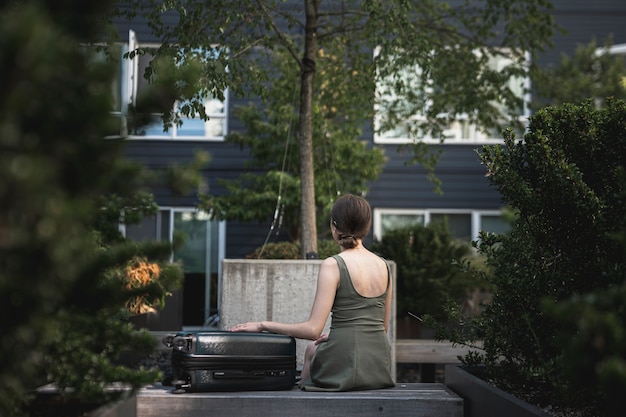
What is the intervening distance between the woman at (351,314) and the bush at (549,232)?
458 millimetres

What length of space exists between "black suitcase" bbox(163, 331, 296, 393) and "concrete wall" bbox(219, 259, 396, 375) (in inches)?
90.6

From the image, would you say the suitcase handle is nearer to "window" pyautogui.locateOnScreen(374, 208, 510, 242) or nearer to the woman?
the woman

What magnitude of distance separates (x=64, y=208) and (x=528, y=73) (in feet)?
30.8

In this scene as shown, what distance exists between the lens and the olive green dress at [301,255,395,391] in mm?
4453

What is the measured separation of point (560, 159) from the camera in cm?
390

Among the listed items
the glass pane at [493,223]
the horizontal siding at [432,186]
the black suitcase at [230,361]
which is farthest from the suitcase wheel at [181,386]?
the glass pane at [493,223]

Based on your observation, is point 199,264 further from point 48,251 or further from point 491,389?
point 48,251

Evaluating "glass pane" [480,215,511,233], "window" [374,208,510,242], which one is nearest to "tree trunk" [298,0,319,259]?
"window" [374,208,510,242]

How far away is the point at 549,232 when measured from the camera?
4.05 metres

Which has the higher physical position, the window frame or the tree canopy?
the tree canopy

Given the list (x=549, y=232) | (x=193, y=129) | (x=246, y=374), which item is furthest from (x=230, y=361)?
(x=193, y=129)

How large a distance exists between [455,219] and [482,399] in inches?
470

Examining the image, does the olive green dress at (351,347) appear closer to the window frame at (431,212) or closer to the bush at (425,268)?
the bush at (425,268)

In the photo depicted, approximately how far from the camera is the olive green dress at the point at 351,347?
445cm
